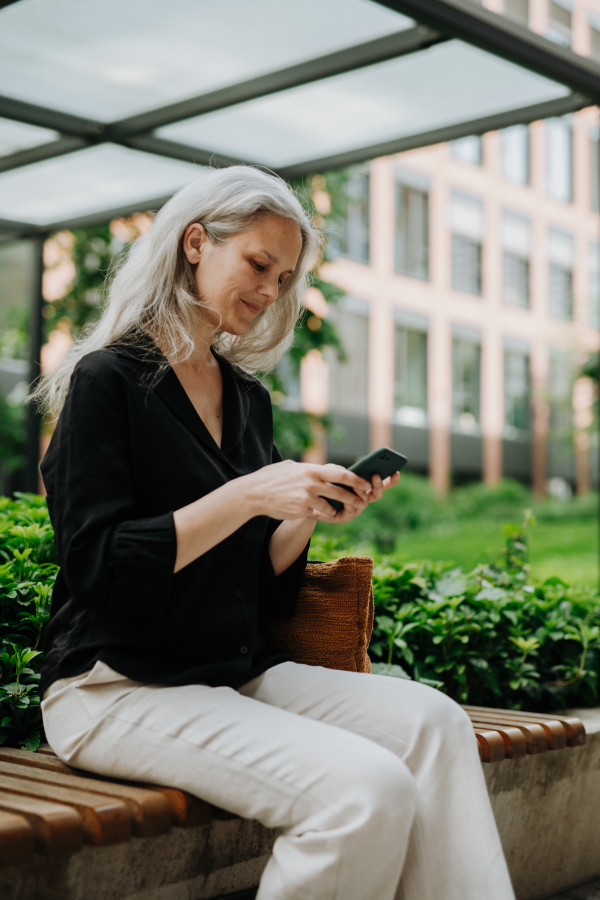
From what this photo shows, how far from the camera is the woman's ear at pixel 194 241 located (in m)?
2.53

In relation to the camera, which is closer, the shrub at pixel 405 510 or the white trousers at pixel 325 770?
the white trousers at pixel 325 770

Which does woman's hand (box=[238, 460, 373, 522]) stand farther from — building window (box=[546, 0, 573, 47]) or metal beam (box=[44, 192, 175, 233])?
metal beam (box=[44, 192, 175, 233])

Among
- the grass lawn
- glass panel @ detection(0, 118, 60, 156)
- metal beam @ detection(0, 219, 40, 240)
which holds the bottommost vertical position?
the grass lawn

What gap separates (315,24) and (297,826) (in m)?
3.91

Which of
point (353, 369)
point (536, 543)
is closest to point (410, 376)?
point (353, 369)

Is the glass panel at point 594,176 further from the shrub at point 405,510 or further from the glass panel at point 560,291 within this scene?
the shrub at point 405,510

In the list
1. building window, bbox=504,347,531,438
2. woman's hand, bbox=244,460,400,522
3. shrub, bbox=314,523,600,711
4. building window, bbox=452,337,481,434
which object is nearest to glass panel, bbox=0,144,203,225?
shrub, bbox=314,523,600,711

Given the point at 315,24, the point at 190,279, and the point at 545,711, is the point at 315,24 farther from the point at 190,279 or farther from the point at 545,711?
the point at 545,711

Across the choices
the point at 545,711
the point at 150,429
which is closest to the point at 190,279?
the point at 150,429

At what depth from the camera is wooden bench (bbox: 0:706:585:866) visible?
189cm

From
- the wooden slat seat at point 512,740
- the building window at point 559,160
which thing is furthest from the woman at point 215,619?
the building window at point 559,160

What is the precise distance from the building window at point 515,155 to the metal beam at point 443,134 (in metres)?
27.1

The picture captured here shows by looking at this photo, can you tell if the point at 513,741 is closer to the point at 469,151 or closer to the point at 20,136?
the point at 20,136

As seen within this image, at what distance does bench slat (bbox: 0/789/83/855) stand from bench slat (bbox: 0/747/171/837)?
128 mm
